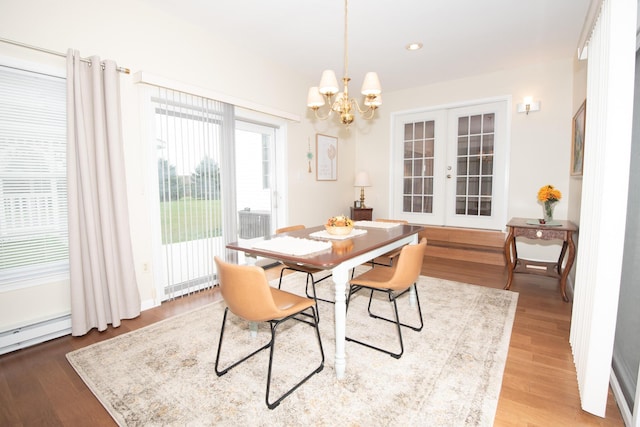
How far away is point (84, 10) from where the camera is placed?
242 centimetres

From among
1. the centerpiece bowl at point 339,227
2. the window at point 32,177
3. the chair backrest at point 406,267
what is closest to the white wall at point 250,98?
the window at point 32,177

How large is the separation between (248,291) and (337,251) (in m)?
0.60

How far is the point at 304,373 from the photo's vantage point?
6.28 feet

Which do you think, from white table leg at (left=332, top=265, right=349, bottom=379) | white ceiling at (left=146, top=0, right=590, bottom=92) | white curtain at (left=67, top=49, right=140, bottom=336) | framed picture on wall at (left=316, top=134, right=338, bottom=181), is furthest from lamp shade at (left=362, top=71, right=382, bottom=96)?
framed picture on wall at (left=316, top=134, right=338, bottom=181)

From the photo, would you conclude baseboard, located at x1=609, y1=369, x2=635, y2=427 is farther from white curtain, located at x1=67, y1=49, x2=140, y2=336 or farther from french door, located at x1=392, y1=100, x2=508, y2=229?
white curtain, located at x1=67, y1=49, x2=140, y2=336

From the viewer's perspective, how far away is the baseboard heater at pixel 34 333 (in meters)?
2.18

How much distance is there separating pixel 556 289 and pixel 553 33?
280 centimetres

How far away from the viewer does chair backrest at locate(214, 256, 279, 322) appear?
1.57m

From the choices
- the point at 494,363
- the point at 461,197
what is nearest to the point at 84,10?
the point at 494,363

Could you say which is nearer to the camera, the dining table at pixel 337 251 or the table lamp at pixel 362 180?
the dining table at pixel 337 251

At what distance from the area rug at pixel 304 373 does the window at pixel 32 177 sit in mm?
801

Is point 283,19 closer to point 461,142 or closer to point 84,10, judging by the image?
point 84,10

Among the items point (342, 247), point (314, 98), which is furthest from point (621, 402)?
→ point (314, 98)

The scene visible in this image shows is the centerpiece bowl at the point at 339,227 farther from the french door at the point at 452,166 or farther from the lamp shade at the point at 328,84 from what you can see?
the french door at the point at 452,166
